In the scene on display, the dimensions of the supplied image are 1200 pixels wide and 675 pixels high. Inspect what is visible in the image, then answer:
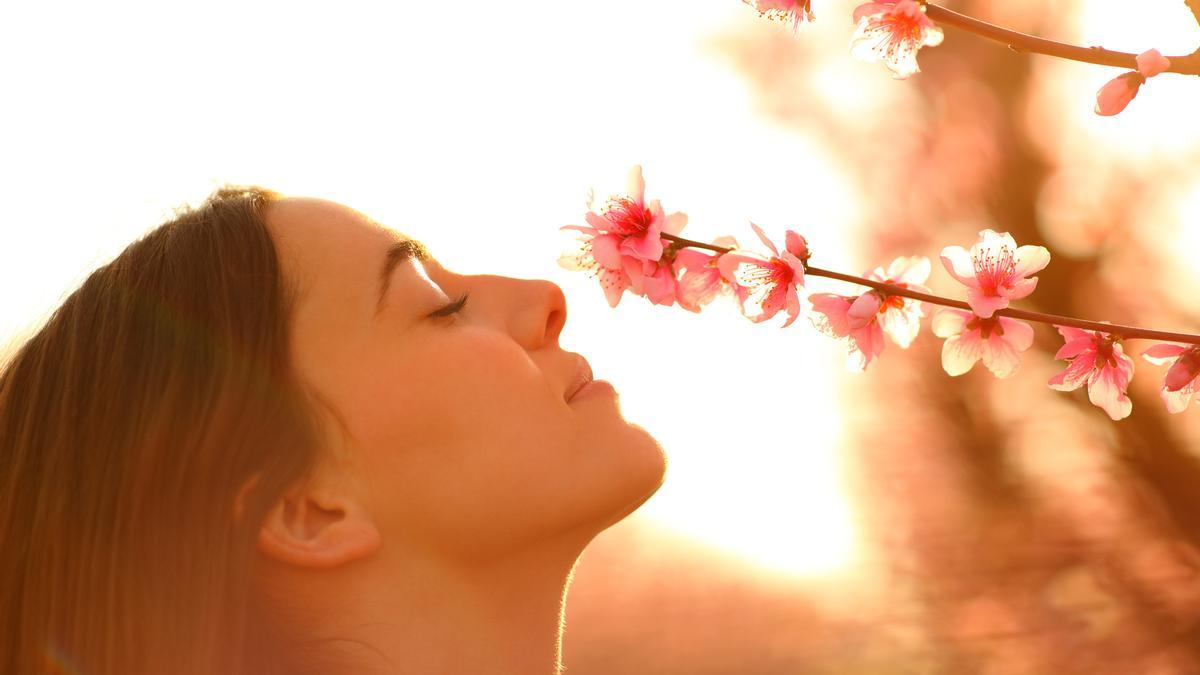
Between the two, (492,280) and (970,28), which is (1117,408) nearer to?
(970,28)

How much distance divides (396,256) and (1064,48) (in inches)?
31.7

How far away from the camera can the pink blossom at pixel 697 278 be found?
1347 mm

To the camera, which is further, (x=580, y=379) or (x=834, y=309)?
(x=580, y=379)

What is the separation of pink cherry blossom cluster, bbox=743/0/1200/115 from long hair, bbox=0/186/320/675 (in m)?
0.68

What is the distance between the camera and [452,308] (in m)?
1.43

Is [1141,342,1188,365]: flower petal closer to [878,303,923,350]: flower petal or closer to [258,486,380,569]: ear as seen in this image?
[878,303,923,350]: flower petal

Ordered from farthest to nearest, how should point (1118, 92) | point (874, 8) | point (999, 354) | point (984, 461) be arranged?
1. point (984, 461)
2. point (999, 354)
3. point (874, 8)
4. point (1118, 92)

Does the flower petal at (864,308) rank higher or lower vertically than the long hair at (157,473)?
higher

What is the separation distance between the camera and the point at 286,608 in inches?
55.9

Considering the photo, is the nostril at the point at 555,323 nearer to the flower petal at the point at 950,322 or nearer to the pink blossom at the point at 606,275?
the pink blossom at the point at 606,275

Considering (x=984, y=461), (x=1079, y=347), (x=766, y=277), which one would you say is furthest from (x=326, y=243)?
(x=984, y=461)

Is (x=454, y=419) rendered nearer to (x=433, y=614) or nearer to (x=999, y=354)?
(x=433, y=614)

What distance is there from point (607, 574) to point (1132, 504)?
85.4 inches

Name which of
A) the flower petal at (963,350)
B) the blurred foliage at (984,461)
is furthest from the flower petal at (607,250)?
the blurred foliage at (984,461)
